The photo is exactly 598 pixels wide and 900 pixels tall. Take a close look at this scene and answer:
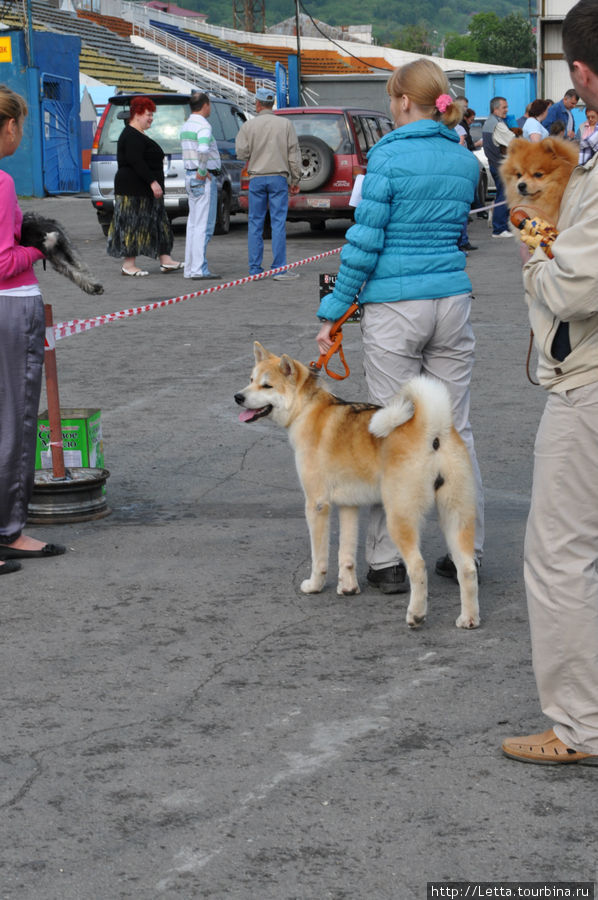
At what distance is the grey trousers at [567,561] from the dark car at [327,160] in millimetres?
15482

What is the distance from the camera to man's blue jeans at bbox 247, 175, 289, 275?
1493 centimetres

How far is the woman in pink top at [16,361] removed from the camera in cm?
553

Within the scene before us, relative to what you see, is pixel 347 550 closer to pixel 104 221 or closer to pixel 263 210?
pixel 263 210

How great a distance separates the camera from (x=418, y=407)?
4.75 m

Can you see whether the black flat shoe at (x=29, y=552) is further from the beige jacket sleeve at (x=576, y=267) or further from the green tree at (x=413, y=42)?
the green tree at (x=413, y=42)

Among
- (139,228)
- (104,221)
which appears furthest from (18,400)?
(104,221)

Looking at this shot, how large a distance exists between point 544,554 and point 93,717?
5.21ft

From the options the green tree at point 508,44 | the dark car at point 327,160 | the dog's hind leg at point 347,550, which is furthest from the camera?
the green tree at point 508,44

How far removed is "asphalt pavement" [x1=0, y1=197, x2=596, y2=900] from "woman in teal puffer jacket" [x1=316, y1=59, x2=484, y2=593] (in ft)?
2.67

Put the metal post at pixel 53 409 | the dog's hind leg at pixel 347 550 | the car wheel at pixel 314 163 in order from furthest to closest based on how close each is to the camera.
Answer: the car wheel at pixel 314 163
the metal post at pixel 53 409
the dog's hind leg at pixel 347 550

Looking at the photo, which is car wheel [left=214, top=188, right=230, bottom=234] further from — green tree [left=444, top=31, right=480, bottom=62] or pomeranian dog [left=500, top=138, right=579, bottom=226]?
green tree [left=444, top=31, right=480, bottom=62]

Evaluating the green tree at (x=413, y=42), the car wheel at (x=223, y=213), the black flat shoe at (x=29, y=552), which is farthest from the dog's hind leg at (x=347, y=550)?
the green tree at (x=413, y=42)

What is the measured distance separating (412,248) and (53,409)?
2.27m

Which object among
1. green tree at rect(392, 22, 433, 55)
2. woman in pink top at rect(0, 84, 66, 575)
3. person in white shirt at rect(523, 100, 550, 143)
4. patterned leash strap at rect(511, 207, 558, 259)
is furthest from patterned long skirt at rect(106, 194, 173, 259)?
green tree at rect(392, 22, 433, 55)
